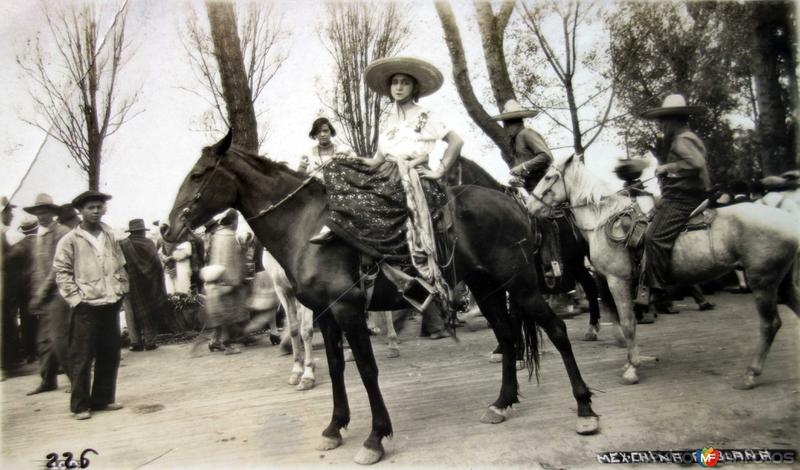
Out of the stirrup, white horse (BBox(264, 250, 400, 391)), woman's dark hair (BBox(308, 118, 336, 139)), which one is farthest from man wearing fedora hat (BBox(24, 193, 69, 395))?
the stirrup

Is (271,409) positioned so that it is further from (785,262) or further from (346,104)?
(785,262)

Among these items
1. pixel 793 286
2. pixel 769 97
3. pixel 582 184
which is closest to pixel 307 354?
pixel 582 184

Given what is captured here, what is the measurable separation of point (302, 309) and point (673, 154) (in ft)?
13.8

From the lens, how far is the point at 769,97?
521 centimetres

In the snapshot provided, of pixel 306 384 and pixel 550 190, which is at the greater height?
pixel 550 190

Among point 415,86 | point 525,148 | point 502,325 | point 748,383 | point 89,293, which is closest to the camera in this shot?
point 415,86

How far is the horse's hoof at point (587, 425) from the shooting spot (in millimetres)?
3588

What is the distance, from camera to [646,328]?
23.6 ft

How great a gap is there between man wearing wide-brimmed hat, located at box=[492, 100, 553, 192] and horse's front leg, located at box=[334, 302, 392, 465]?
2.75m

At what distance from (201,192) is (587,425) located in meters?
3.30

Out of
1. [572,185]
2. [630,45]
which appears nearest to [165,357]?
[572,185]

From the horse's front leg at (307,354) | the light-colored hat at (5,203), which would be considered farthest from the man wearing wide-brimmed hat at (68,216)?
the horse's front leg at (307,354)

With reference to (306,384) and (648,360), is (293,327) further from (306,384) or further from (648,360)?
(648,360)

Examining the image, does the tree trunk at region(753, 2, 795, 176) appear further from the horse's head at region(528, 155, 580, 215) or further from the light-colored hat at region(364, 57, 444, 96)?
the light-colored hat at region(364, 57, 444, 96)
